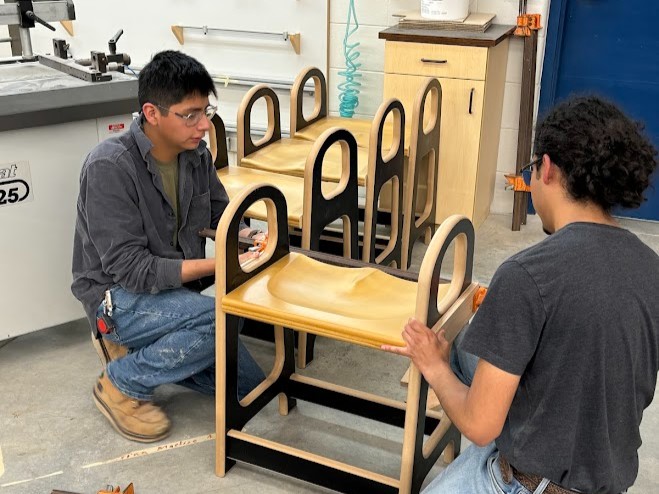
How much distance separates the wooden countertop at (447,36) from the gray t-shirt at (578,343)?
2.33 m

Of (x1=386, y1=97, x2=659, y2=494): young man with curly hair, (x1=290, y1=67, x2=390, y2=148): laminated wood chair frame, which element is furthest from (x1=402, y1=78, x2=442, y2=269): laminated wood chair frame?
(x1=386, y1=97, x2=659, y2=494): young man with curly hair

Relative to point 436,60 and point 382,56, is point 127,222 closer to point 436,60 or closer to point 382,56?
point 436,60

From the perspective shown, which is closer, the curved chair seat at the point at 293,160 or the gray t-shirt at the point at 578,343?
the gray t-shirt at the point at 578,343

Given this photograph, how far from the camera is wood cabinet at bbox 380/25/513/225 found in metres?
3.66

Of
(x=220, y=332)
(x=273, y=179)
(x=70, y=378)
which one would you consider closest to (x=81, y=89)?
(x=273, y=179)

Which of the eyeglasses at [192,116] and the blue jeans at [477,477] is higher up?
the eyeglasses at [192,116]

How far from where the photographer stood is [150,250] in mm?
2359

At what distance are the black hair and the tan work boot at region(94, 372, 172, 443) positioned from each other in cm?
86

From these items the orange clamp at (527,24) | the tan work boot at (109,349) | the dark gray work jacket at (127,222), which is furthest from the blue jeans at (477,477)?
the orange clamp at (527,24)

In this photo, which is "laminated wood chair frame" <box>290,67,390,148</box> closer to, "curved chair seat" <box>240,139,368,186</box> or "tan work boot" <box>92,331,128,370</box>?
"curved chair seat" <box>240,139,368,186</box>

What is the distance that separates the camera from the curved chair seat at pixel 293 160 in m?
3.16

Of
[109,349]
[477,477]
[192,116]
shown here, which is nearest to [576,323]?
[477,477]

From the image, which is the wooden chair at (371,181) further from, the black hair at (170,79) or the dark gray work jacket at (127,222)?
the black hair at (170,79)

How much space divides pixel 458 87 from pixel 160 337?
6.63 ft
